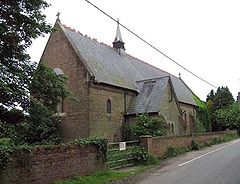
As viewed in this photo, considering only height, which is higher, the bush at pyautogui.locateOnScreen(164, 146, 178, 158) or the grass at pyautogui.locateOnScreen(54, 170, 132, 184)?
the bush at pyautogui.locateOnScreen(164, 146, 178, 158)

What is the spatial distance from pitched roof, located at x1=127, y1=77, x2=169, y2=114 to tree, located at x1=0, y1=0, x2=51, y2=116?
1480cm

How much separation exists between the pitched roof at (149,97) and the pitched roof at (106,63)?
3.47ft

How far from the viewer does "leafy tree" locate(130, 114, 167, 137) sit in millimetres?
26203

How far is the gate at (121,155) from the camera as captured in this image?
16.6 meters

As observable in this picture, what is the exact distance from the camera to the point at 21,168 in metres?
10.6

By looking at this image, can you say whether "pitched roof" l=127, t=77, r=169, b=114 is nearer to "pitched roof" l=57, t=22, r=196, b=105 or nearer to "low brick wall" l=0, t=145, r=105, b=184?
"pitched roof" l=57, t=22, r=196, b=105

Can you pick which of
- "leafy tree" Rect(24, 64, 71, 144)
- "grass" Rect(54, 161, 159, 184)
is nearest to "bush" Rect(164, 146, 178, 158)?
"grass" Rect(54, 161, 159, 184)

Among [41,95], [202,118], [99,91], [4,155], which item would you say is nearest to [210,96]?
[202,118]

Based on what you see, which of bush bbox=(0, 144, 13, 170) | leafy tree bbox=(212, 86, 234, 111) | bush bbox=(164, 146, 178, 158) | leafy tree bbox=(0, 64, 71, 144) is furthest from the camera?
leafy tree bbox=(212, 86, 234, 111)

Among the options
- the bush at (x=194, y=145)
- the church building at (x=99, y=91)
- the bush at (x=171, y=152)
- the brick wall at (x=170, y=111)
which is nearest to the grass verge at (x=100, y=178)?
the bush at (x=171, y=152)

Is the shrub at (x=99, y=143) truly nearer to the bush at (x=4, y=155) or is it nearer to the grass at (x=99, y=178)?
the grass at (x=99, y=178)

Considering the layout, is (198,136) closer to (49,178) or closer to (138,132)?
(138,132)

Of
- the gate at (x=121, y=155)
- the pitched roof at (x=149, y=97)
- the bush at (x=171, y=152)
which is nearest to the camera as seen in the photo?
the gate at (x=121, y=155)

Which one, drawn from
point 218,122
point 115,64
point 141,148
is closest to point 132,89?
point 115,64
